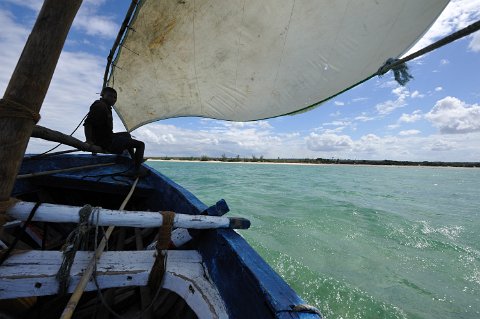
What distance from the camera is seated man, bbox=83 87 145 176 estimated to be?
4603 millimetres

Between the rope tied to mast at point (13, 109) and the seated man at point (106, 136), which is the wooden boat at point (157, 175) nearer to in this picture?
the rope tied to mast at point (13, 109)

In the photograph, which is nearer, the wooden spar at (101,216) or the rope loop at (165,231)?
the wooden spar at (101,216)

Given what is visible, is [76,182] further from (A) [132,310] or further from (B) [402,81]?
(B) [402,81]

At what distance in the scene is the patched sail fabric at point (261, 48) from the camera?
298 cm

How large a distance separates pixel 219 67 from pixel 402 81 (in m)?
2.92

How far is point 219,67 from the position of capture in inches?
171

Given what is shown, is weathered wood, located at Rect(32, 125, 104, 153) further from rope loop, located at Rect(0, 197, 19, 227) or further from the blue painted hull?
rope loop, located at Rect(0, 197, 19, 227)

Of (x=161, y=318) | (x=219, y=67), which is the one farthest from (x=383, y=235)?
(x=161, y=318)

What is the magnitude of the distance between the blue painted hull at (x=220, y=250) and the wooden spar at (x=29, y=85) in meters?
1.46

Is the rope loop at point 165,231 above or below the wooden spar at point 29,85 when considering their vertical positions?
below

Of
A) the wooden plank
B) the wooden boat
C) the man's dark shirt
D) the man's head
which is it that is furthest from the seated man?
the wooden plank

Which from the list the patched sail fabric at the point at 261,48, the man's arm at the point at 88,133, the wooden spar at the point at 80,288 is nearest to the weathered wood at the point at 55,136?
the man's arm at the point at 88,133

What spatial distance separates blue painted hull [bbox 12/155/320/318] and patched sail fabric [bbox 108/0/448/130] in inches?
79.4

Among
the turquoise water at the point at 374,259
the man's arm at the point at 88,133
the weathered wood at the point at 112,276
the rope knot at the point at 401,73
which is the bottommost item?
the turquoise water at the point at 374,259
